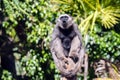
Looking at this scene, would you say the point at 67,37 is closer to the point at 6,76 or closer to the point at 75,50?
the point at 75,50

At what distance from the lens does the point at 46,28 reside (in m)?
9.28

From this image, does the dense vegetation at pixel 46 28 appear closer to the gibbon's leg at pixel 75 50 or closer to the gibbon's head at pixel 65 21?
the gibbon's head at pixel 65 21

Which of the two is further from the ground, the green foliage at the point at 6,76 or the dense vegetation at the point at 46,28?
the dense vegetation at the point at 46,28

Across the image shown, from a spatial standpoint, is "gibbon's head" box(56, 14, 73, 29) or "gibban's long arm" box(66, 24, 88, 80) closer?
"gibban's long arm" box(66, 24, 88, 80)

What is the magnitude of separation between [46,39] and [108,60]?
1226mm

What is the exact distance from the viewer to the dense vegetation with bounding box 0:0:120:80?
8.45m

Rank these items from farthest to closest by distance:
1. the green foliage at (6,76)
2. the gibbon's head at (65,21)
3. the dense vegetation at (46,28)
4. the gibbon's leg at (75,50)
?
1. the green foliage at (6,76)
2. the dense vegetation at (46,28)
3. the gibbon's head at (65,21)
4. the gibbon's leg at (75,50)

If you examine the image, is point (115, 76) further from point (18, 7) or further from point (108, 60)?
point (18, 7)

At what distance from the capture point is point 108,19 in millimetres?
8188

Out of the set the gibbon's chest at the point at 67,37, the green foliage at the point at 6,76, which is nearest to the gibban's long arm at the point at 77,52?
the gibbon's chest at the point at 67,37

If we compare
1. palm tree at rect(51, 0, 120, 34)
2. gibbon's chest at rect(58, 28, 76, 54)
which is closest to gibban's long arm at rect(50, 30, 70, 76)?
gibbon's chest at rect(58, 28, 76, 54)

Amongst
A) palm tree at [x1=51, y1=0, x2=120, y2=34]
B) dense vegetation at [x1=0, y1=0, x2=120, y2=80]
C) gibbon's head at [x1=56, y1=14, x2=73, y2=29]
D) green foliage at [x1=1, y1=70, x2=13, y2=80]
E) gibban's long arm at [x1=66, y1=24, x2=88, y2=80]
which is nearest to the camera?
gibban's long arm at [x1=66, y1=24, x2=88, y2=80]

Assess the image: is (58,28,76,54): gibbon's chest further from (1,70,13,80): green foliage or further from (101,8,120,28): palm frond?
(1,70,13,80): green foliage

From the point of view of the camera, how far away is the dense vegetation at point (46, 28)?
27.7 feet
